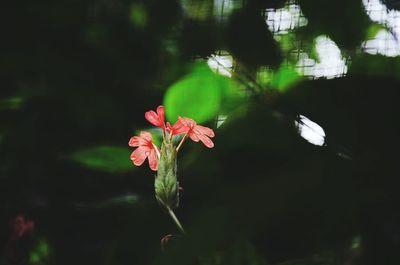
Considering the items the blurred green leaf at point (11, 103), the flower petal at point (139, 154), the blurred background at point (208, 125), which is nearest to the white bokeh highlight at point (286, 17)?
the blurred background at point (208, 125)

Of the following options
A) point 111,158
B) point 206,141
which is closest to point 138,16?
point 111,158

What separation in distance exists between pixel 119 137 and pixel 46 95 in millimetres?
111

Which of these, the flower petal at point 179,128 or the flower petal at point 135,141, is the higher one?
the flower petal at point 179,128

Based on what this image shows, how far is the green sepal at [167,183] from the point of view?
35 cm

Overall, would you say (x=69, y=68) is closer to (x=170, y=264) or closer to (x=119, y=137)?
(x=119, y=137)

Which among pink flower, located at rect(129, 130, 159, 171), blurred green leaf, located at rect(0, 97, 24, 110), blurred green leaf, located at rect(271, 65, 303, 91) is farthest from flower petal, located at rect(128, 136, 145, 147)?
blurred green leaf, located at rect(0, 97, 24, 110)

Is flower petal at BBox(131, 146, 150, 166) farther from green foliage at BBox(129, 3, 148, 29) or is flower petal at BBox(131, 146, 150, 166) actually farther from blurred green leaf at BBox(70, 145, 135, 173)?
green foliage at BBox(129, 3, 148, 29)

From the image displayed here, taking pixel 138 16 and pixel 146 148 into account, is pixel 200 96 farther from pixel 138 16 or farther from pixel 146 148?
pixel 138 16

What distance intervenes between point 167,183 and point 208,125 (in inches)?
4.7

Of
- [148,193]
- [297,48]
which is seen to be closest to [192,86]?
[297,48]

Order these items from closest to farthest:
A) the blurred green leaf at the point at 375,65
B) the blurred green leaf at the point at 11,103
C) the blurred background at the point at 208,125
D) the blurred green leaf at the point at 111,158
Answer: the blurred background at the point at 208,125 < the blurred green leaf at the point at 375,65 < the blurred green leaf at the point at 111,158 < the blurred green leaf at the point at 11,103

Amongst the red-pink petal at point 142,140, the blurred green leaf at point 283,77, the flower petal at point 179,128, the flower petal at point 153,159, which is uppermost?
the blurred green leaf at point 283,77

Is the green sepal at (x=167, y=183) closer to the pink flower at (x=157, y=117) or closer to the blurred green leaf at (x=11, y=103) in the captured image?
the pink flower at (x=157, y=117)

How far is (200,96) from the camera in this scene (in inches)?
16.6
